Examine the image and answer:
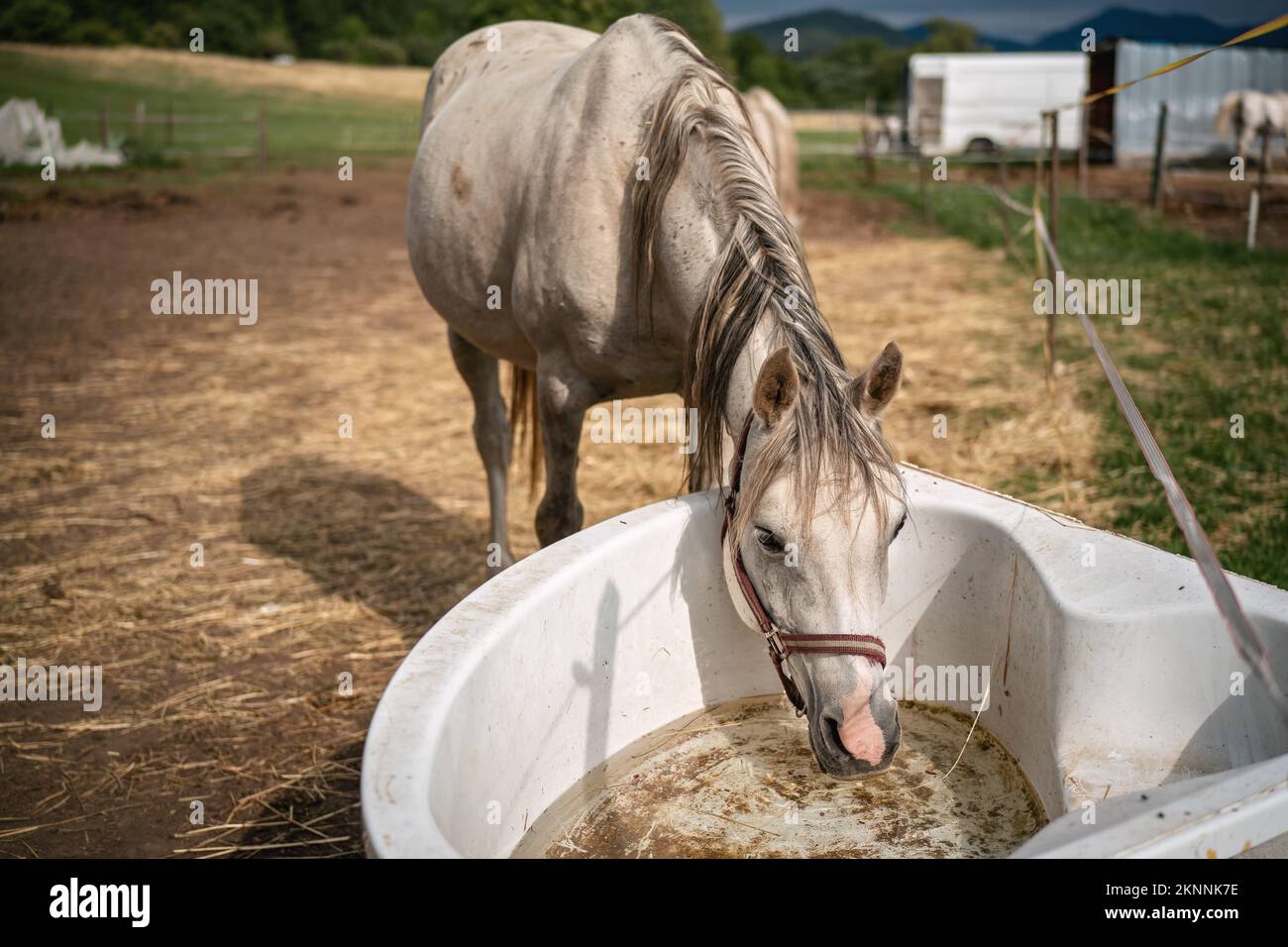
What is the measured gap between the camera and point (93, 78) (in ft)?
86.2

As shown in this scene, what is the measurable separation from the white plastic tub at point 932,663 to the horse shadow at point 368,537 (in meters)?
1.39

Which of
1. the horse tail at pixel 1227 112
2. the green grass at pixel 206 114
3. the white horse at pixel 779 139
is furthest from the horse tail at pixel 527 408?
the horse tail at pixel 1227 112

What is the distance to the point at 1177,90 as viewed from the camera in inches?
787

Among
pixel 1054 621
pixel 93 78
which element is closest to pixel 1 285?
pixel 1054 621

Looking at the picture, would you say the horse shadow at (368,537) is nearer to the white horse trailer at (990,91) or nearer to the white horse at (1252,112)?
the white horse at (1252,112)

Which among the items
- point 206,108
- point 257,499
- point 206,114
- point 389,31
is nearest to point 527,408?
point 257,499

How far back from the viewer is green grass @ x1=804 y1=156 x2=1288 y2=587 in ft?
12.3

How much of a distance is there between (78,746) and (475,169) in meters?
2.17

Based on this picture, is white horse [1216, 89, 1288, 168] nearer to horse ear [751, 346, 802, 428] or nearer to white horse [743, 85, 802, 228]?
white horse [743, 85, 802, 228]

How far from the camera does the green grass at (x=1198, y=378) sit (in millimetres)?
3744

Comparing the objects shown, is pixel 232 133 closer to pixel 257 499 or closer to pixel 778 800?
pixel 257 499

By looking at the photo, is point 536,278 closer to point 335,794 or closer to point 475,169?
point 475,169

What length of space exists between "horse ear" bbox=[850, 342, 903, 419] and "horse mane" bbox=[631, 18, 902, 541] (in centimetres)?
3

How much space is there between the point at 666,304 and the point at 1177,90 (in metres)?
21.8
